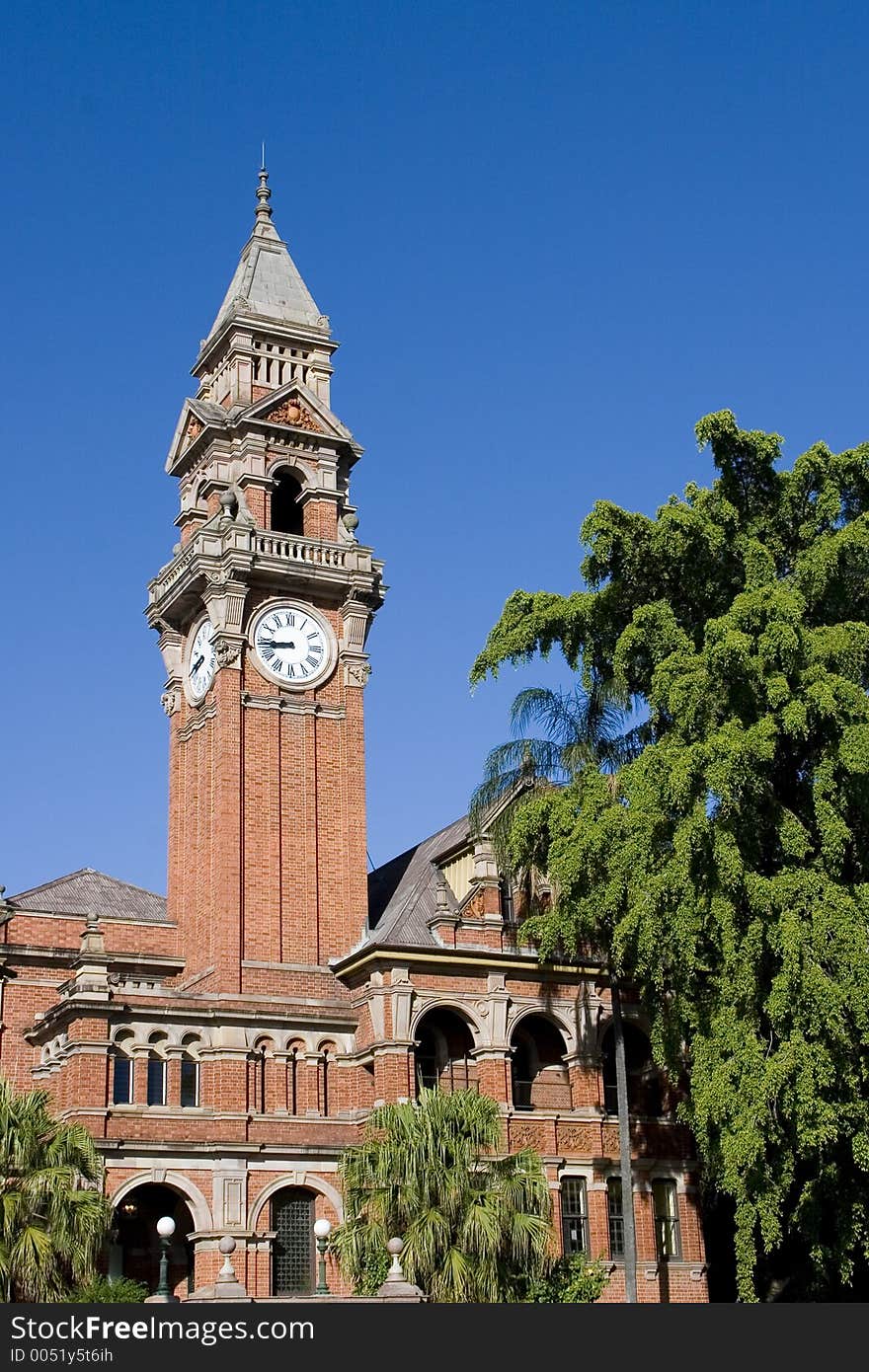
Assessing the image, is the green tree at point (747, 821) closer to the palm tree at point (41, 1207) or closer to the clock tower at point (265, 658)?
the clock tower at point (265, 658)

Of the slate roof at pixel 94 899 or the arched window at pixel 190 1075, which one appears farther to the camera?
the slate roof at pixel 94 899

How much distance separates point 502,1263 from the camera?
32.9 m

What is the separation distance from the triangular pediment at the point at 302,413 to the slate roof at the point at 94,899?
13.9 meters

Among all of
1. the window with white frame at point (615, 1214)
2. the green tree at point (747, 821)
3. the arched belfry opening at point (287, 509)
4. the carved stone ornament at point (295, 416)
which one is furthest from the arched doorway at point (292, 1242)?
the carved stone ornament at point (295, 416)

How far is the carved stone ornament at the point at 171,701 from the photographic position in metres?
48.3

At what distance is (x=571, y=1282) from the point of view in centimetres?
3709

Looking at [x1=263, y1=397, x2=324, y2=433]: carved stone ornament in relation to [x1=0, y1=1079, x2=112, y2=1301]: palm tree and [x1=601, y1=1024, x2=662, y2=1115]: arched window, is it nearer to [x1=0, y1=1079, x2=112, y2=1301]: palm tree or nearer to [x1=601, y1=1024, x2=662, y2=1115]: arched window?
[x1=601, y1=1024, x2=662, y2=1115]: arched window

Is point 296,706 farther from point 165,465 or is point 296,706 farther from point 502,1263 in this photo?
point 502,1263

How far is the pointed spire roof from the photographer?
51062 mm

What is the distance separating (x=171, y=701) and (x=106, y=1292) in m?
19.9

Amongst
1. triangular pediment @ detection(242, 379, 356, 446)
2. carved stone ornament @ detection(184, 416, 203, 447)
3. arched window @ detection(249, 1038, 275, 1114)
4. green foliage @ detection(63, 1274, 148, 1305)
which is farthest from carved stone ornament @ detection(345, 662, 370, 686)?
green foliage @ detection(63, 1274, 148, 1305)

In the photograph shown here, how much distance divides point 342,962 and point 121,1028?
5.95 meters

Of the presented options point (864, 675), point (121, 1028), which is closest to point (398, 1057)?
point (121, 1028)

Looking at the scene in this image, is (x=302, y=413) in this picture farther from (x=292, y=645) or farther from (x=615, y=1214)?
(x=615, y=1214)
